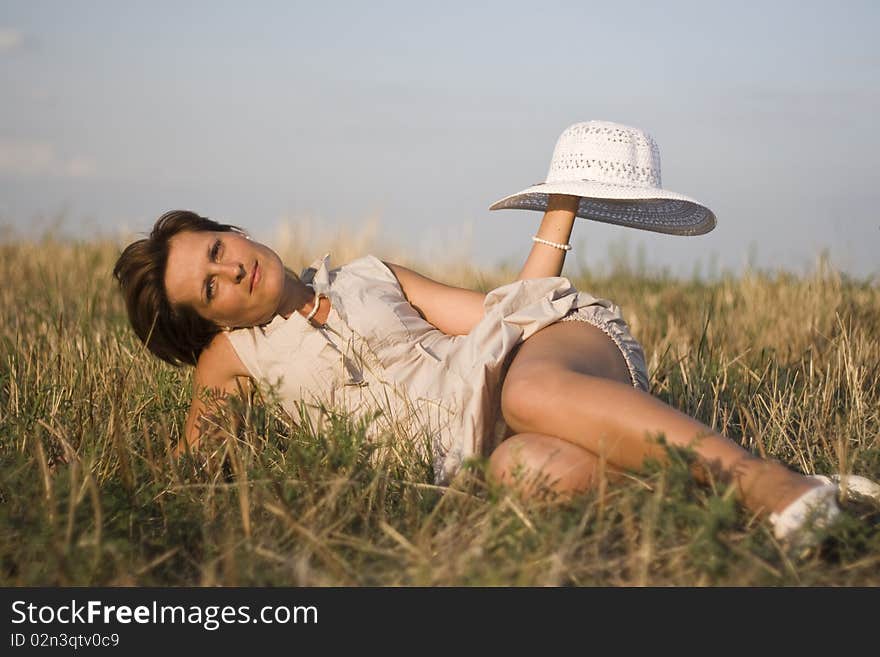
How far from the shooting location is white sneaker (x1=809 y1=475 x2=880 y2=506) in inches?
101

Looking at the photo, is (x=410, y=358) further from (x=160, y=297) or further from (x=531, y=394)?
(x=160, y=297)

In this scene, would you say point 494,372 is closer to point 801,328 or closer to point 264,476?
point 264,476

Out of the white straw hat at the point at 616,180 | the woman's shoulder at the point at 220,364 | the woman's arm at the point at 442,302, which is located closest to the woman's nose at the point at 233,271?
the woman's shoulder at the point at 220,364

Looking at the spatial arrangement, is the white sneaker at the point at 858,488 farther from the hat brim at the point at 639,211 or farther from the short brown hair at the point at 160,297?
the short brown hair at the point at 160,297

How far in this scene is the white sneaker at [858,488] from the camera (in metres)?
2.57

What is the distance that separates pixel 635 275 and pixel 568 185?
472 centimetres

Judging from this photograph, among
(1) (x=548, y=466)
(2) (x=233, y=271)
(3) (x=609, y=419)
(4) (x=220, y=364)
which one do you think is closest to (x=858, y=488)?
(3) (x=609, y=419)

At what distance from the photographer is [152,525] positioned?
2.64m

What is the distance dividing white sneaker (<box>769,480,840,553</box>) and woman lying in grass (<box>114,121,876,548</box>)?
1.39 feet

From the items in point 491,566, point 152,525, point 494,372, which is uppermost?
point 494,372

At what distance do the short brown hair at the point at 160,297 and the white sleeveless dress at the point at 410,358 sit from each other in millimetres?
169

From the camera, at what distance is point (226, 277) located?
3.25m

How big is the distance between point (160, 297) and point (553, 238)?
1.50 meters

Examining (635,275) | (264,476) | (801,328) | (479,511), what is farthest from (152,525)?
(635,275)
